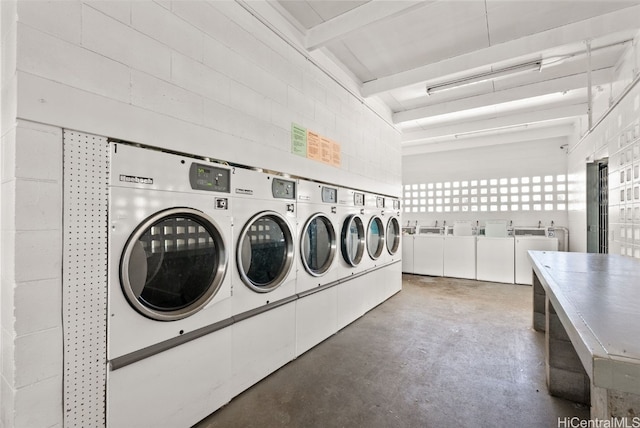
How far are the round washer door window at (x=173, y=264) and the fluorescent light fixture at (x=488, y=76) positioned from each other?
3738 millimetres

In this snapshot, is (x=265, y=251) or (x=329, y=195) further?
(x=329, y=195)

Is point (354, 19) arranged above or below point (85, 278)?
above

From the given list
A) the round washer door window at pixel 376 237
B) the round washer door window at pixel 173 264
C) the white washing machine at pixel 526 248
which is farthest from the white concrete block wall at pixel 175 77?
the white washing machine at pixel 526 248

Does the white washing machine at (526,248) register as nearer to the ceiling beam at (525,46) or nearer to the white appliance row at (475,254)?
the white appliance row at (475,254)

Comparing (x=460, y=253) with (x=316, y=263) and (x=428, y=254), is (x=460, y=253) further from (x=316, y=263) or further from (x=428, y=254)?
(x=316, y=263)

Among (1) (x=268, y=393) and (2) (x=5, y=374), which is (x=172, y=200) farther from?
(1) (x=268, y=393)

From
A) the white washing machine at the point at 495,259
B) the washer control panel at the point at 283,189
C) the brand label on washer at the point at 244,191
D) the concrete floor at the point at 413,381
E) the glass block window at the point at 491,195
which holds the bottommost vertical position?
the concrete floor at the point at 413,381

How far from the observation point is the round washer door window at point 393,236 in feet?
16.4

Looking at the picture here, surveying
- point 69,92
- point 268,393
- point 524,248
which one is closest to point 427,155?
point 524,248

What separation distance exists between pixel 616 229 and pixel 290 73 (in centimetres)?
400

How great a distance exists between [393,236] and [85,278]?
14.7 feet

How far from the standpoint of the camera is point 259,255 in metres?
2.50

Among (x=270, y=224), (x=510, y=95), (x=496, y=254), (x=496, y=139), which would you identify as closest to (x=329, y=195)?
(x=270, y=224)

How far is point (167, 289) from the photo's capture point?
72.8 inches
